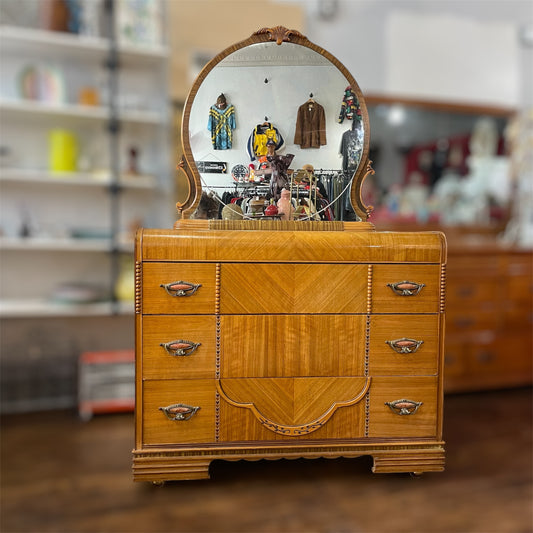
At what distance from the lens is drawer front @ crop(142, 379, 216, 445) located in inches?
27.6

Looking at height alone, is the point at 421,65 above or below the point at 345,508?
above

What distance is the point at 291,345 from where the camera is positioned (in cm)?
69

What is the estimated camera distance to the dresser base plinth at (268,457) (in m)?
0.66

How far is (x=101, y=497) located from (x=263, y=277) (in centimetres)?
130

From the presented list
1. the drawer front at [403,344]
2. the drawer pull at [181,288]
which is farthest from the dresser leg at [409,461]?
the drawer pull at [181,288]

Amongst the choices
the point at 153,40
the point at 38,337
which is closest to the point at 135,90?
the point at 153,40

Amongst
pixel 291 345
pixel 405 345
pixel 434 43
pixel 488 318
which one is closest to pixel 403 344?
pixel 405 345

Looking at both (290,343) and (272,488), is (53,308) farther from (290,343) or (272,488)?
(290,343)

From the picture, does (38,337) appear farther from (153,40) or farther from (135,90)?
(153,40)

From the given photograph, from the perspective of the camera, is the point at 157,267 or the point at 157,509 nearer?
the point at 157,267

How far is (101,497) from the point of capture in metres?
1.62

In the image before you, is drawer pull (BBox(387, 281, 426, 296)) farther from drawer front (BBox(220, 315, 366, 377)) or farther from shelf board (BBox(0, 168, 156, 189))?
shelf board (BBox(0, 168, 156, 189))

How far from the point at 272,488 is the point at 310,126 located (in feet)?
1.80

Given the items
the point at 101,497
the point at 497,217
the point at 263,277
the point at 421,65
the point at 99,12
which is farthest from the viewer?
the point at 497,217
